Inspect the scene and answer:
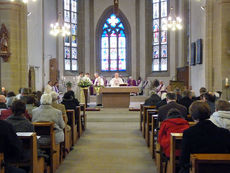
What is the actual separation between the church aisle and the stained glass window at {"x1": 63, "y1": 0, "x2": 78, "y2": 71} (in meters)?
10.7

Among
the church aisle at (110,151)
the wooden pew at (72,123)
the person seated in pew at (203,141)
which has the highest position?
the person seated in pew at (203,141)

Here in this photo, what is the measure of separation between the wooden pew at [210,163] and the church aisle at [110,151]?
8.68 feet

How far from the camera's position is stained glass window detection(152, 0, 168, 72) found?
66.7 ft

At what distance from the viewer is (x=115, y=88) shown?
13.4 metres

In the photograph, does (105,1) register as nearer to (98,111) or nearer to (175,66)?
(175,66)

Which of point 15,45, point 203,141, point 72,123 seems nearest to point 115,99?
point 15,45

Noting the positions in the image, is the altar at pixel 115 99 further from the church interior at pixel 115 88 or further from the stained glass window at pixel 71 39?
the stained glass window at pixel 71 39

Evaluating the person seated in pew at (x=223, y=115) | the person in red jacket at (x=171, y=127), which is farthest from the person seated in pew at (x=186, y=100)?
the person seated in pew at (x=223, y=115)

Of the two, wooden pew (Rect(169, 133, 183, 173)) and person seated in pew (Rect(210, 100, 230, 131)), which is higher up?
person seated in pew (Rect(210, 100, 230, 131))

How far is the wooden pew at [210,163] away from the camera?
2732mm

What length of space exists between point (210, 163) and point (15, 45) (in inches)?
396

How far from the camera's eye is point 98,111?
39.9 feet

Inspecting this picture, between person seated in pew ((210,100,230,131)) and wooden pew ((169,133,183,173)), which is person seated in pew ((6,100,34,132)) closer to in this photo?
wooden pew ((169,133,183,173))

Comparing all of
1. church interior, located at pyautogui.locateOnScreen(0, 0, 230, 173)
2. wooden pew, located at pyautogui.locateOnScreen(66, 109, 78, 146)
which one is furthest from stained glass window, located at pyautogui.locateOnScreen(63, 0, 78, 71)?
wooden pew, located at pyautogui.locateOnScreen(66, 109, 78, 146)
